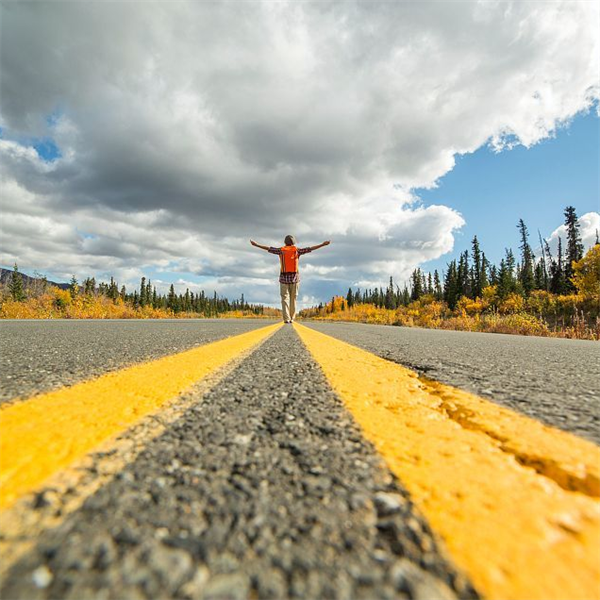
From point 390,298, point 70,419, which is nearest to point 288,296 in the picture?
point 70,419

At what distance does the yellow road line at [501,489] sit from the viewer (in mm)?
544

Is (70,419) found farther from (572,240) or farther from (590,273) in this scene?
(572,240)

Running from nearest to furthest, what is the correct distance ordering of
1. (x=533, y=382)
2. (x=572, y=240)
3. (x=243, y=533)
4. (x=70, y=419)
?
(x=243, y=533)
(x=70, y=419)
(x=533, y=382)
(x=572, y=240)

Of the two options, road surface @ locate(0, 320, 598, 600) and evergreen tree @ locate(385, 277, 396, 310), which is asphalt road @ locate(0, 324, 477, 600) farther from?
evergreen tree @ locate(385, 277, 396, 310)

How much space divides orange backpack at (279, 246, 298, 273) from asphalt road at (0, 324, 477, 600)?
29.8 feet

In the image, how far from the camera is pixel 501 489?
792 mm

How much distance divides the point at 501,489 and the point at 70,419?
1310mm

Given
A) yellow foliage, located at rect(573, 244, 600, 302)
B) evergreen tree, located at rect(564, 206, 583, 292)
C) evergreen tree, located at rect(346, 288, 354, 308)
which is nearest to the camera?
yellow foliage, located at rect(573, 244, 600, 302)

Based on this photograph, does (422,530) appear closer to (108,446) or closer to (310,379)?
(108,446)

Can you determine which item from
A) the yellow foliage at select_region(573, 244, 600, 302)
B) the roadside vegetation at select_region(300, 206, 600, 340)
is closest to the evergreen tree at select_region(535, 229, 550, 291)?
the roadside vegetation at select_region(300, 206, 600, 340)

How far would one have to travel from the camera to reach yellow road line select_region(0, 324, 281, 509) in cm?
82

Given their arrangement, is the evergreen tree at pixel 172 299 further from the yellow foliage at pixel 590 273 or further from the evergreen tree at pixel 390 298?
the yellow foliage at pixel 590 273

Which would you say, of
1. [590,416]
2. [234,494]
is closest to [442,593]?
[234,494]

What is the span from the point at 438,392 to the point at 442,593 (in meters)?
1.42
